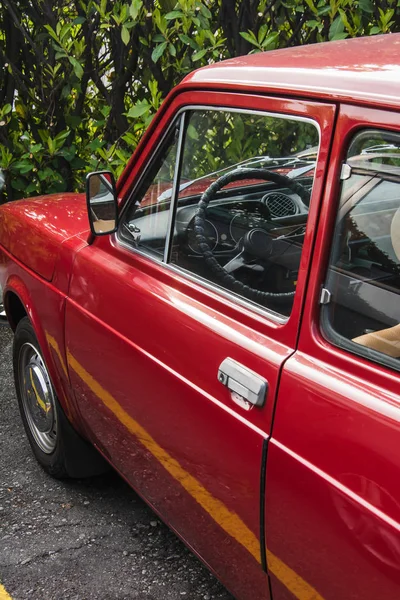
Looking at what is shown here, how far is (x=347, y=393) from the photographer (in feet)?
4.96

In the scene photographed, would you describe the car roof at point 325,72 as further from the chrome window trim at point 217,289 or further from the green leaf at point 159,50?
the green leaf at point 159,50

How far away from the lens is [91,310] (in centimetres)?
244

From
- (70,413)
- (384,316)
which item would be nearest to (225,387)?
(384,316)

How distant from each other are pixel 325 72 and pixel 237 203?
53cm

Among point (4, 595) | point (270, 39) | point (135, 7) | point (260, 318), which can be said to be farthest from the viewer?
point (135, 7)

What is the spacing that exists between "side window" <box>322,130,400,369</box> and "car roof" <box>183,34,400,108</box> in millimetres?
110

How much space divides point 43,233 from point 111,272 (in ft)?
2.10

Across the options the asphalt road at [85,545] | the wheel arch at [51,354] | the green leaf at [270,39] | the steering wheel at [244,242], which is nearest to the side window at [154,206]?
the steering wheel at [244,242]

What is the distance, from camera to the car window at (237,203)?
1.81m

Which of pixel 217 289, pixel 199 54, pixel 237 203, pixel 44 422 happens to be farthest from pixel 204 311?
pixel 199 54

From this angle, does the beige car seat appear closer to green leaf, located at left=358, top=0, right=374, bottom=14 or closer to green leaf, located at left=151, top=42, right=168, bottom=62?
green leaf, located at left=358, top=0, right=374, bottom=14

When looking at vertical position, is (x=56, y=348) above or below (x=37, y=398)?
above

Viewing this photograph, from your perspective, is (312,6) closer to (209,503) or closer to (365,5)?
(365,5)

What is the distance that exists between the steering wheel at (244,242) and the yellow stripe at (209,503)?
1.87 ft
